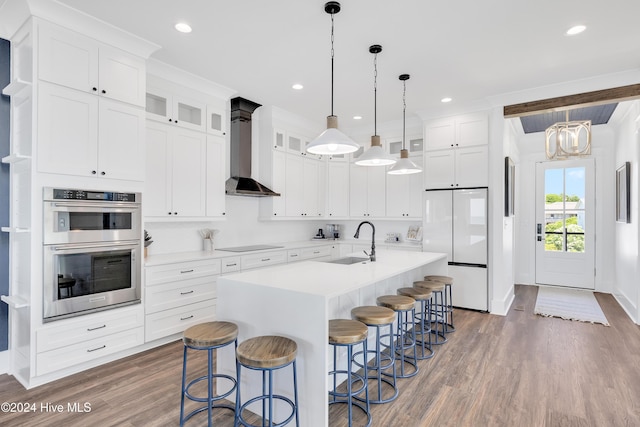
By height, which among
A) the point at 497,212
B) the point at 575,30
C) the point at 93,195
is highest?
the point at 575,30

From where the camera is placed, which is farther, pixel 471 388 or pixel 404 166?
pixel 404 166

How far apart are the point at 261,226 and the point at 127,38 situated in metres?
3.03

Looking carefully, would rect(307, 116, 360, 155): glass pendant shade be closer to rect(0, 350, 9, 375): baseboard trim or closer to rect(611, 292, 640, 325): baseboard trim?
rect(0, 350, 9, 375): baseboard trim

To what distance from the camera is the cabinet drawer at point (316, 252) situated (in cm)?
533

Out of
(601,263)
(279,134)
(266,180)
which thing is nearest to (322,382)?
(266,180)

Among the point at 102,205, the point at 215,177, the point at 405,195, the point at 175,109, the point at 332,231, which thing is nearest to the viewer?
the point at 102,205

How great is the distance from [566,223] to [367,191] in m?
3.61

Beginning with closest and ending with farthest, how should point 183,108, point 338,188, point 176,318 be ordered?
point 176,318 < point 183,108 < point 338,188

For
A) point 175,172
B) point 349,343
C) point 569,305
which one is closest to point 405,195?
point 569,305

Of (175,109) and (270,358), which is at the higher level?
(175,109)

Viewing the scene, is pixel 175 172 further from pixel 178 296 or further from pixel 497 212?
pixel 497 212

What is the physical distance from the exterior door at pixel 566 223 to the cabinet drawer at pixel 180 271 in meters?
5.79

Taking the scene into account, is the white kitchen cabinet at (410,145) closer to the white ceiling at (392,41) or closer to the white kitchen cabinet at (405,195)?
the white kitchen cabinet at (405,195)

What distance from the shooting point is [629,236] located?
4566mm
